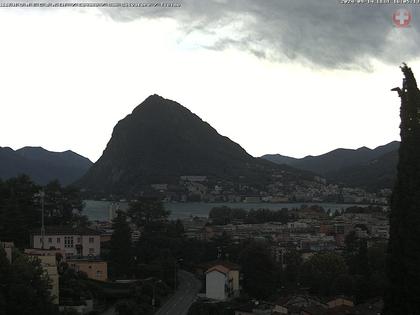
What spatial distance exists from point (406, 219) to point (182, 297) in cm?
1463

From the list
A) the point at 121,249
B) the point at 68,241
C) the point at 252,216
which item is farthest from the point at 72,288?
the point at 252,216

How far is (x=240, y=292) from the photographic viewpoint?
25.5 meters

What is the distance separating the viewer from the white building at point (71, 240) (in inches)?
943

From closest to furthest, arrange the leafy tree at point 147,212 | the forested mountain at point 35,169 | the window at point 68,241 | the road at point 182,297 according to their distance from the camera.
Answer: the road at point 182,297, the window at point 68,241, the leafy tree at point 147,212, the forested mountain at point 35,169

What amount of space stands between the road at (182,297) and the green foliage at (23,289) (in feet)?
18.0

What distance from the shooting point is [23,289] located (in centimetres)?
1421

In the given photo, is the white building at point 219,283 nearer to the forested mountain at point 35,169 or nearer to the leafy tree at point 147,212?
Answer: the leafy tree at point 147,212

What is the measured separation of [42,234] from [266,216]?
1611 inches

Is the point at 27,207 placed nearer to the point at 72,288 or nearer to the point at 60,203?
the point at 60,203

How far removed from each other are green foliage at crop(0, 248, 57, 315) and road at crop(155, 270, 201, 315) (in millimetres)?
5490

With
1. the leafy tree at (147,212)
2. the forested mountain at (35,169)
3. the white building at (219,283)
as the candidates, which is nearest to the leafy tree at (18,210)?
the white building at (219,283)

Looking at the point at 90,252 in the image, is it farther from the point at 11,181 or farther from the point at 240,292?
the point at 240,292

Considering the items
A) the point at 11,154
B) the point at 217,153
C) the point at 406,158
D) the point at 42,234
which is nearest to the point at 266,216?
the point at 42,234

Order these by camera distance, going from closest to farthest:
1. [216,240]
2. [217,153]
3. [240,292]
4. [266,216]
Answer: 1. [240,292]
2. [216,240]
3. [266,216]
4. [217,153]
